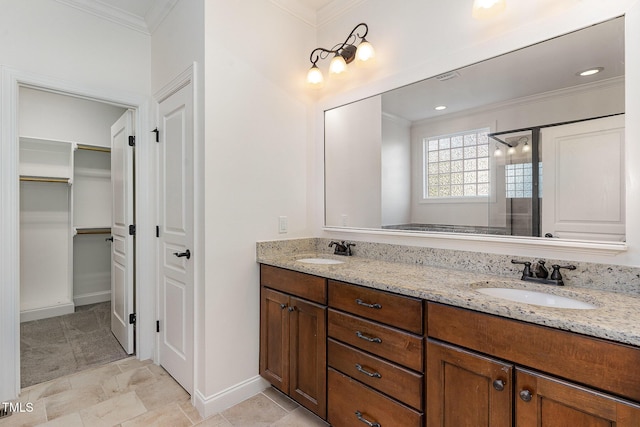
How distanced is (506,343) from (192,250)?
67.4 inches

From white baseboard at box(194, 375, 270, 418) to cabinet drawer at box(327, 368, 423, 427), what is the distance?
2.16 ft

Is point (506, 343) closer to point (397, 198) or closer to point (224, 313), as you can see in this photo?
point (397, 198)

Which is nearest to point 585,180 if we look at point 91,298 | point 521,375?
point 521,375

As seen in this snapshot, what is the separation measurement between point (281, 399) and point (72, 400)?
1.34 meters

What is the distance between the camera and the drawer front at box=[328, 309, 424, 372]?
129cm

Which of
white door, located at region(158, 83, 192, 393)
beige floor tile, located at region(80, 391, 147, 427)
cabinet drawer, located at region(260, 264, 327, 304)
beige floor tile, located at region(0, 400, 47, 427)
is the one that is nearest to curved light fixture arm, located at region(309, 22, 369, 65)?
white door, located at region(158, 83, 192, 393)

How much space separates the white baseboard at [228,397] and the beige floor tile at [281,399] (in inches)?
2.0

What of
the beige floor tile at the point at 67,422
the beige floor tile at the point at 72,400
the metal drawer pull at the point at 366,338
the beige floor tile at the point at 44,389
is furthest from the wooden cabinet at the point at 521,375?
the beige floor tile at the point at 44,389

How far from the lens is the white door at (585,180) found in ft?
4.24

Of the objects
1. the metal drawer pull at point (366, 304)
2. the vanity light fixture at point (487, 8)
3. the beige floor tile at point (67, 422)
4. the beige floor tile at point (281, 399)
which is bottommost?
the beige floor tile at point (281, 399)

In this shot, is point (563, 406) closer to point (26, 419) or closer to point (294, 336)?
point (294, 336)

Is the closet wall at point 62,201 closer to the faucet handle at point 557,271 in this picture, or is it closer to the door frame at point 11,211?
the door frame at point 11,211

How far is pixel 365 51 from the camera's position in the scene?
2.02 meters

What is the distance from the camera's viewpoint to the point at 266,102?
219 centimetres
